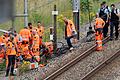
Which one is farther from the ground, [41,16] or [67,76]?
[41,16]

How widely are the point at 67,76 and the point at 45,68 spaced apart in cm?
148

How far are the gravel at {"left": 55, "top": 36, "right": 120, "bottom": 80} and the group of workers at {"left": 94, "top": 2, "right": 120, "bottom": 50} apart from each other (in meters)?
0.44

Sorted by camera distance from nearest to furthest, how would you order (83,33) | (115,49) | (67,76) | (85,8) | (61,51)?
(67,76) → (115,49) → (61,51) → (83,33) → (85,8)

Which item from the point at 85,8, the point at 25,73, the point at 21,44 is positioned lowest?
the point at 25,73

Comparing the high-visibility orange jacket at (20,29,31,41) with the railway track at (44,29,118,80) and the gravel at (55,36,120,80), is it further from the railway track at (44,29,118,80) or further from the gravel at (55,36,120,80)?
the gravel at (55,36,120,80)

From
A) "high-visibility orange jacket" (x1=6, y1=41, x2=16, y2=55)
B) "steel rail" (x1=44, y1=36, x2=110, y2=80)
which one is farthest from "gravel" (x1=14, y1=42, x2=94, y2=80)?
"high-visibility orange jacket" (x1=6, y1=41, x2=16, y2=55)

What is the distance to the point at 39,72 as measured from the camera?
12.1 metres

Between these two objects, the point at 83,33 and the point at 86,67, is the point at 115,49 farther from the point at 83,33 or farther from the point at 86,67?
the point at 83,33

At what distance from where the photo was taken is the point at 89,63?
12.2 m

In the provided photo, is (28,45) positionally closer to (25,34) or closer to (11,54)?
(25,34)

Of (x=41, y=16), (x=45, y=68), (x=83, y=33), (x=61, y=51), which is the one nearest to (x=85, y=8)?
(x=41, y=16)

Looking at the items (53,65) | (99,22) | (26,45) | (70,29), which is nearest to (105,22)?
(99,22)

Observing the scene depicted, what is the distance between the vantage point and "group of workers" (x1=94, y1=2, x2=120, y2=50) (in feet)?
46.5

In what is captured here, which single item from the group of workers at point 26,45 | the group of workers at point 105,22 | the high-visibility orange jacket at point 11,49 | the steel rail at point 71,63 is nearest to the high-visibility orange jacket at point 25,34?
the group of workers at point 26,45
